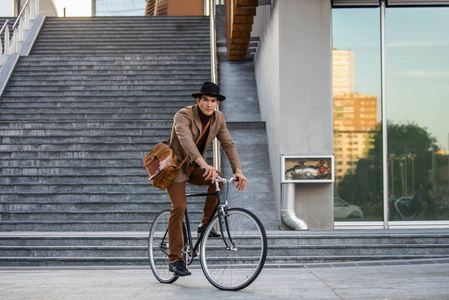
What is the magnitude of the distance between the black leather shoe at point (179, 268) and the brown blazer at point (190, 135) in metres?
0.68

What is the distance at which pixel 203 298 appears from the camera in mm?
4520

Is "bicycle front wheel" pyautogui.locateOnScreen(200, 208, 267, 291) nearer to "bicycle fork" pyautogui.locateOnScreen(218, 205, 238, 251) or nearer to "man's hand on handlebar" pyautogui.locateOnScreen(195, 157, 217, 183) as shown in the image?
"bicycle fork" pyautogui.locateOnScreen(218, 205, 238, 251)

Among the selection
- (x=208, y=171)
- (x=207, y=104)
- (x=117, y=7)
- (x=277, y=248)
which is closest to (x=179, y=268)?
(x=208, y=171)

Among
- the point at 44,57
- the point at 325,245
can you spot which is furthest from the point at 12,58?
the point at 325,245

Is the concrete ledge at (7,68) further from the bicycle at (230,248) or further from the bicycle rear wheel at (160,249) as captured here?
the bicycle at (230,248)

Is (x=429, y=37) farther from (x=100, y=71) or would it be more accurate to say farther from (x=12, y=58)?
(x=12, y=58)

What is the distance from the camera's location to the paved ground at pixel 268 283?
466 centimetres

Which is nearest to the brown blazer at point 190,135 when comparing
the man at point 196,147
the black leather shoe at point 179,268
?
the man at point 196,147

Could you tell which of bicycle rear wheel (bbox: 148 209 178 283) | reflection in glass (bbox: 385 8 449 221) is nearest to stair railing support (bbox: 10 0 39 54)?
reflection in glass (bbox: 385 8 449 221)

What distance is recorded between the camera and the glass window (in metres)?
9.23

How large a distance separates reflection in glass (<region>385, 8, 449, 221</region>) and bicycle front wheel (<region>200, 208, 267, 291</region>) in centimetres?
494

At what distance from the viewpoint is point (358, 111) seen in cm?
945

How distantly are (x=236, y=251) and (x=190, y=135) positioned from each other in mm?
989

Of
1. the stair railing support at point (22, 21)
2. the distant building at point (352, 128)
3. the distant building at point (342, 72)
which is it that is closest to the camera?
the distant building at point (352, 128)
